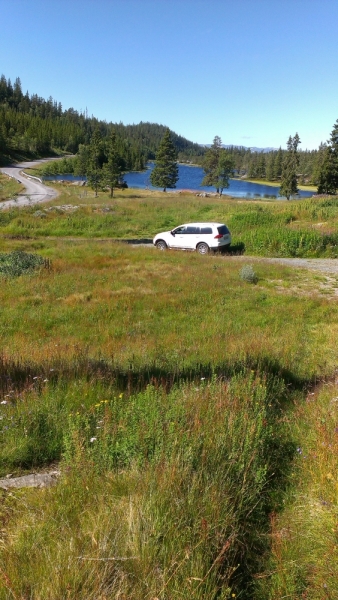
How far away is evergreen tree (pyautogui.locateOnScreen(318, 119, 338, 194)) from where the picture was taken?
61381 millimetres

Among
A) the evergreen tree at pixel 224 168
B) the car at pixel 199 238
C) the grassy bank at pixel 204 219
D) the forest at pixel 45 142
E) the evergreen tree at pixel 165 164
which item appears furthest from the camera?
the forest at pixel 45 142

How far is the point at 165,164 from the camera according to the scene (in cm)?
7600

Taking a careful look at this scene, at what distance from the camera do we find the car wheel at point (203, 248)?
23416mm

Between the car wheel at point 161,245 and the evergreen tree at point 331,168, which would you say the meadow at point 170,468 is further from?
the evergreen tree at point 331,168

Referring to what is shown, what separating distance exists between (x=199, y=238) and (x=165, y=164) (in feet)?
189

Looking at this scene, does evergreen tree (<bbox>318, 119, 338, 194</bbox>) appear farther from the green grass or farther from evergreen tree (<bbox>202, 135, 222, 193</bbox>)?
the green grass

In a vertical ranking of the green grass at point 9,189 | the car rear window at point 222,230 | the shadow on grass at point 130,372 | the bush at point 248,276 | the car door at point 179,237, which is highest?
the green grass at point 9,189

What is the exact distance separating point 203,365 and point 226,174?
7813 centimetres

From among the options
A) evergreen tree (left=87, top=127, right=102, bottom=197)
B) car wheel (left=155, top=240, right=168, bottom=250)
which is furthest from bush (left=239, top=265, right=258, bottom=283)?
evergreen tree (left=87, top=127, right=102, bottom=197)

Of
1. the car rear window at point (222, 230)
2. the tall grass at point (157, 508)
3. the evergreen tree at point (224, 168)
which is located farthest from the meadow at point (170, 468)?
the evergreen tree at point (224, 168)

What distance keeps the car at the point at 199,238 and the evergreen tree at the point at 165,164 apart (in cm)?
5380

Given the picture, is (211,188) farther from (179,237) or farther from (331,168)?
(179,237)

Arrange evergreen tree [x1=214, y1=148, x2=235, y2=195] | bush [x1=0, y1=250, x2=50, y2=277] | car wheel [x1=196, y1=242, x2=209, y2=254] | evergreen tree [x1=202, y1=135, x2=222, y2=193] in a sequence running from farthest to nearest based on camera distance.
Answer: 1. evergreen tree [x1=202, y1=135, x2=222, y2=193]
2. evergreen tree [x1=214, y1=148, x2=235, y2=195]
3. car wheel [x1=196, y1=242, x2=209, y2=254]
4. bush [x1=0, y1=250, x2=50, y2=277]

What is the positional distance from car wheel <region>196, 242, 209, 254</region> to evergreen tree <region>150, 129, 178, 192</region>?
54682 mm
